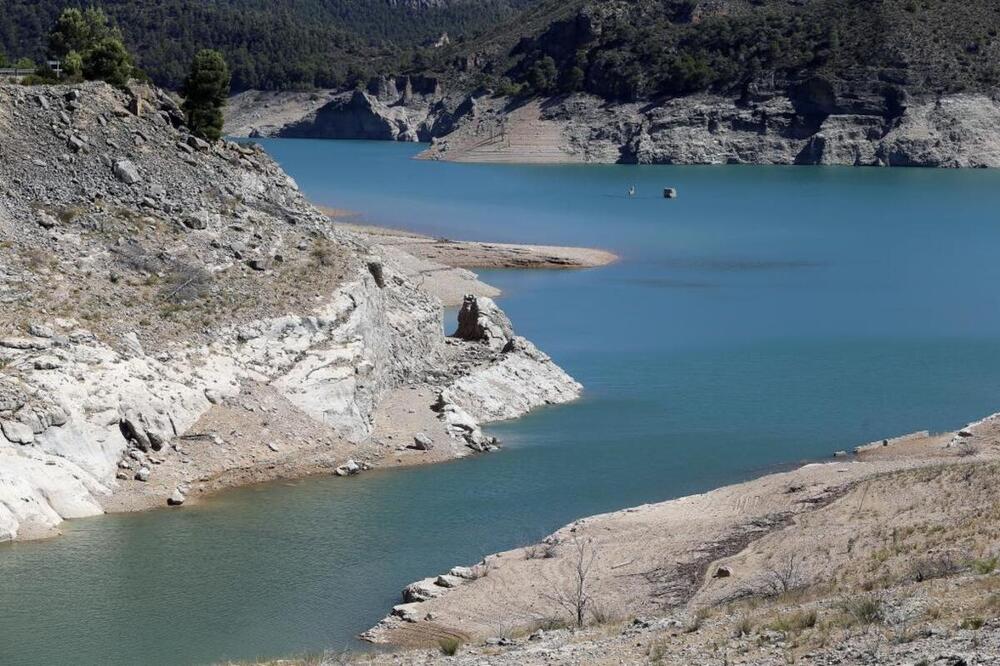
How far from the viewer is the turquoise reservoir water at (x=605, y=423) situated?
1013 inches

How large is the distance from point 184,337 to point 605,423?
37.1ft

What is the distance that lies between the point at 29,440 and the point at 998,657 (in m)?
20.9

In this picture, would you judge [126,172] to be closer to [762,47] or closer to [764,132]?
[764,132]

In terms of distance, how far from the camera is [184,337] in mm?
35281

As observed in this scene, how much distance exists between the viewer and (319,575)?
2747 cm

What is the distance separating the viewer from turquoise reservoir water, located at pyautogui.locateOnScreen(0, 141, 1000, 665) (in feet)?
84.4

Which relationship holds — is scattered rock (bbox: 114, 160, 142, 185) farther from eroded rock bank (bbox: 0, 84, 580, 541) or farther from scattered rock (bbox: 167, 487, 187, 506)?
scattered rock (bbox: 167, 487, 187, 506)

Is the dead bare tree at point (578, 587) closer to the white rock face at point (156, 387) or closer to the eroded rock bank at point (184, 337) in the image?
the eroded rock bank at point (184, 337)

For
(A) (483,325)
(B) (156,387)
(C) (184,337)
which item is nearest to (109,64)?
(C) (184,337)

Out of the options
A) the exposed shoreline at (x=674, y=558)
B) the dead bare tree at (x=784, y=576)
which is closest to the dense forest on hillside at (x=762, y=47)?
the exposed shoreline at (x=674, y=558)

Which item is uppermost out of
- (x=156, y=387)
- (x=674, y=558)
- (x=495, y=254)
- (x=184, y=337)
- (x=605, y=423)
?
(x=184, y=337)

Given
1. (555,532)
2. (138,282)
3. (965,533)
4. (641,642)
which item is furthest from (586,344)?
(641,642)

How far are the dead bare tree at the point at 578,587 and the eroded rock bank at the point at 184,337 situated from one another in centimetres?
874

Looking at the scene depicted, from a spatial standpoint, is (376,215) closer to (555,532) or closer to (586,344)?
(586,344)
